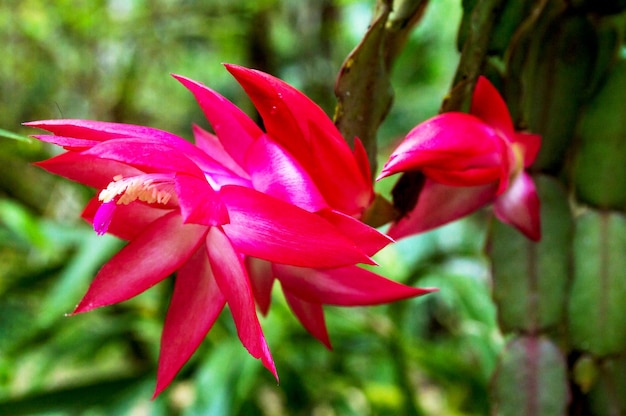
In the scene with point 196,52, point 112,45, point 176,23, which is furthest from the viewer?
point 196,52

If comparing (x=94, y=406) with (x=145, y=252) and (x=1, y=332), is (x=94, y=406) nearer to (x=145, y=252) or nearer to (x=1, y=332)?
(x=1, y=332)

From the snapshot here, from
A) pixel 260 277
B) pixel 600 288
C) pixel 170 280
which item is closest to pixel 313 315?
pixel 260 277

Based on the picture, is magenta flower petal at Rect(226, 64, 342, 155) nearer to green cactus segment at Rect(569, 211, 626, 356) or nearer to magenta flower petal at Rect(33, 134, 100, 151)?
magenta flower petal at Rect(33, 134, 100, 151)

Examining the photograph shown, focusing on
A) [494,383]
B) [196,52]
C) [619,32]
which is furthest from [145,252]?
[196,52]

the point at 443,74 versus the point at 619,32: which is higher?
the point at 619,32

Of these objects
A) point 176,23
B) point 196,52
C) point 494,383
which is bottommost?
point 196,52

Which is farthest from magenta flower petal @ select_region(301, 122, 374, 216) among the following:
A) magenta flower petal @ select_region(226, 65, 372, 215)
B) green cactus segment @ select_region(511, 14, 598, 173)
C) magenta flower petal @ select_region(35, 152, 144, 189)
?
green cactus segment @ select_region(511, 14, 598, 173)

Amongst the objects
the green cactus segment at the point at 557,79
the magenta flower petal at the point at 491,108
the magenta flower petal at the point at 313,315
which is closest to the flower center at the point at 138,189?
the magenta flower petal at the point at 313,315
